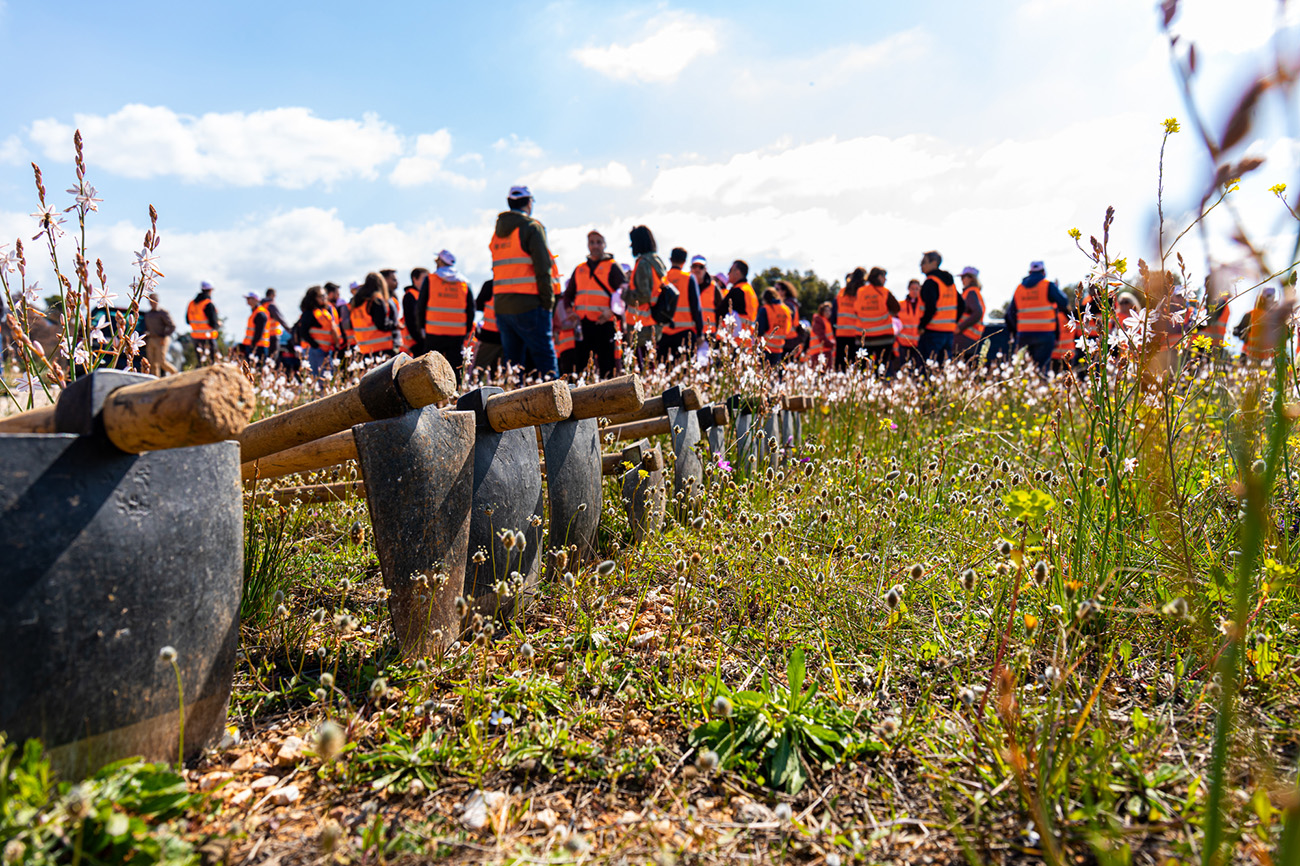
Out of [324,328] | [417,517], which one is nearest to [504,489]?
[417,517]

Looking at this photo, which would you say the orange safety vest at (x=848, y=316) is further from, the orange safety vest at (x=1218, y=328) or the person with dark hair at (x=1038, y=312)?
the orange safety vest at (x=1218, y=328)

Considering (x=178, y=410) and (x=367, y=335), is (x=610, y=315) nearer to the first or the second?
(x=367, y=335)

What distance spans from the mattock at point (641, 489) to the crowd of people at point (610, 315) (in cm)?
198

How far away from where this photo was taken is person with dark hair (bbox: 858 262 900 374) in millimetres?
10969

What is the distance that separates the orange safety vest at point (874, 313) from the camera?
11008mm

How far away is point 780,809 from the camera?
1.35 meters

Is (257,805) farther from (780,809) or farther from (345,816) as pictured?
(780,809)

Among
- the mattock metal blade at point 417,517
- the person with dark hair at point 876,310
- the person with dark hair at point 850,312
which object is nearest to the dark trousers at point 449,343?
the person with dark hair at point 850,312

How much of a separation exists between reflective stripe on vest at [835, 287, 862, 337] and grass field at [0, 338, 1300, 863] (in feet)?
28.8

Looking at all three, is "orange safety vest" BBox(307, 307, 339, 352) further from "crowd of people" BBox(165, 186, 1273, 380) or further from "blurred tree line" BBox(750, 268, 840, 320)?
"blurred tree line" BBox(750, 268, 840, 320)

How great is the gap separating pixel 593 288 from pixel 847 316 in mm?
4894

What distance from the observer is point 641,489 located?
3.16 metres

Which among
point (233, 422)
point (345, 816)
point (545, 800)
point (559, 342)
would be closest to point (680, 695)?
point (545, 800)

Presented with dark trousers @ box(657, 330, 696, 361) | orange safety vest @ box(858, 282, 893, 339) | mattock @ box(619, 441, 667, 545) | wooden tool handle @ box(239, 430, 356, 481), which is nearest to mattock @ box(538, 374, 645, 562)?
mattock @ box(619, 441, 667, 545)
